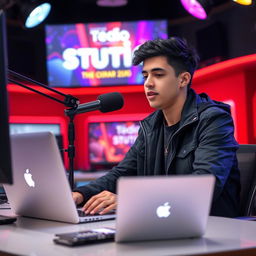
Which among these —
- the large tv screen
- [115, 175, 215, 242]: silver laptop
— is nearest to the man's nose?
[115, 175, 215, 242]: silver laptop

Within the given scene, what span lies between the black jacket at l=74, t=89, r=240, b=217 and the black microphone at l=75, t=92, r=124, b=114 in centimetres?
30

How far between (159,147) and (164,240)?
3.74 ft

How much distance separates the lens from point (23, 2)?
14.0 ft

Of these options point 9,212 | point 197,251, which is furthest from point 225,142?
point 197,251

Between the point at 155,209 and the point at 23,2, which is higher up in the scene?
the point at 23,2

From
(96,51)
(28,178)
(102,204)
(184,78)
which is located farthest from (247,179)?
(96,51)

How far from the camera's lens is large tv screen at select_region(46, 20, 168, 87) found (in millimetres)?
7734

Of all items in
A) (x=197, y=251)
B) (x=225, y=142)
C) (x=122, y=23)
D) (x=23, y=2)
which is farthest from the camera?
(x=122, y=23)

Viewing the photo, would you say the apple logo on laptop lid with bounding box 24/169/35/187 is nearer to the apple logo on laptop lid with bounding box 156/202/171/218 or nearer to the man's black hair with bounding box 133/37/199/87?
the apple logo on laptop lid with bounding box 156/202/171/218

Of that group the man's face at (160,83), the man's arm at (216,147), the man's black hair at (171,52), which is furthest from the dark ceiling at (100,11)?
the man's arm at (216,147)

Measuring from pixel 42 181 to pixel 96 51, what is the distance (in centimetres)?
634

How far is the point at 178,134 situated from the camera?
7.48ft

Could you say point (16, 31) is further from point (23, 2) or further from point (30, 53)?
point (23, 2)

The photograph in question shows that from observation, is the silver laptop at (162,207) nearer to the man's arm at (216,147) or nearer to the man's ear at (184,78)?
the man's arm at (216,147)
